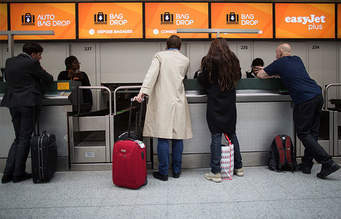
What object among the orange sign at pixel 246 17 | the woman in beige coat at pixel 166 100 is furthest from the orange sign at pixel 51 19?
the woman in beige coat at pixel 166 100

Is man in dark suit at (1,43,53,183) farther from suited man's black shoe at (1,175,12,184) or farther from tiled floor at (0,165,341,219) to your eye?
tiled floor at (0,165,341,219)

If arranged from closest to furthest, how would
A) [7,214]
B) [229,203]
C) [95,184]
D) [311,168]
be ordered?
[7,214], [229,203], [95,184], [311,168]

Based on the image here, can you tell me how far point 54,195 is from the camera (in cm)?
262

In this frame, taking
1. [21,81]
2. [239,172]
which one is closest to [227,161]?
[239,172]

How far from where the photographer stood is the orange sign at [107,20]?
4980 millimetres

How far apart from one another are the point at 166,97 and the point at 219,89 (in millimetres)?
562

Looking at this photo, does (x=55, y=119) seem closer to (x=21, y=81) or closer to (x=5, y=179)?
(x=21, y=81)

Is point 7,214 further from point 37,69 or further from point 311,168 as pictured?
point 311,168

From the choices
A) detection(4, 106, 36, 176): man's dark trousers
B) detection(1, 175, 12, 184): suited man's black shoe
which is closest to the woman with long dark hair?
detection(4, 106, 36, 176): man's dark trousers

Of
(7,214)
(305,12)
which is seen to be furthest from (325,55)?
(7,214)

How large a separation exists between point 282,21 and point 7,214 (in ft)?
16.5

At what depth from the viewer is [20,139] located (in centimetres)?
309

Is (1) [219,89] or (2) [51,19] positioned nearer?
(1) [219,89]

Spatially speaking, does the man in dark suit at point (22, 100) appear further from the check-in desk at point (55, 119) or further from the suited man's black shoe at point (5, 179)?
the check-in desk at point (55, 119)
